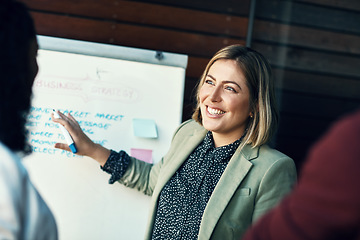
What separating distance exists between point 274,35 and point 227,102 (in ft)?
3.98

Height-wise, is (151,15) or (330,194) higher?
(151,15)

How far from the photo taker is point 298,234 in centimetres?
66

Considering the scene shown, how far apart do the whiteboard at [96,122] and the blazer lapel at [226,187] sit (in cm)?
46

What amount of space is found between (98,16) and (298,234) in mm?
2047

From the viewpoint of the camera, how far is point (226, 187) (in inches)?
65.2

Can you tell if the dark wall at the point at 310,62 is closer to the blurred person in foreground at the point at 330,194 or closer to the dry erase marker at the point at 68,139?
the dry erase marker at the point at 68,139

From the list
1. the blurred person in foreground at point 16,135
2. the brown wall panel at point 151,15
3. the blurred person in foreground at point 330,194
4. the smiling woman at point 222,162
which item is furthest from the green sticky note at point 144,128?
the blurred person in foreground at point 330,194

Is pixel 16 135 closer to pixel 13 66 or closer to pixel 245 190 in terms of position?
pixel 13 66

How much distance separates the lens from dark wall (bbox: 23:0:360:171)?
2443 millimetres

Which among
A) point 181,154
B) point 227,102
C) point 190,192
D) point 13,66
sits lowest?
A: point 190,192

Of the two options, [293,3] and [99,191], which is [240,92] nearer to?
[99,191]

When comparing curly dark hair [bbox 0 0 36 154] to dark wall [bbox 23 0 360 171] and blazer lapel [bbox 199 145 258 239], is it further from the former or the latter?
dark wall [bbox 23 0 360 171]

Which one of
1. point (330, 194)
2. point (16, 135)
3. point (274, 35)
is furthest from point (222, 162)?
point (274, 35)

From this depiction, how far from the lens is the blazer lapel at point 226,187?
1.61 metres
